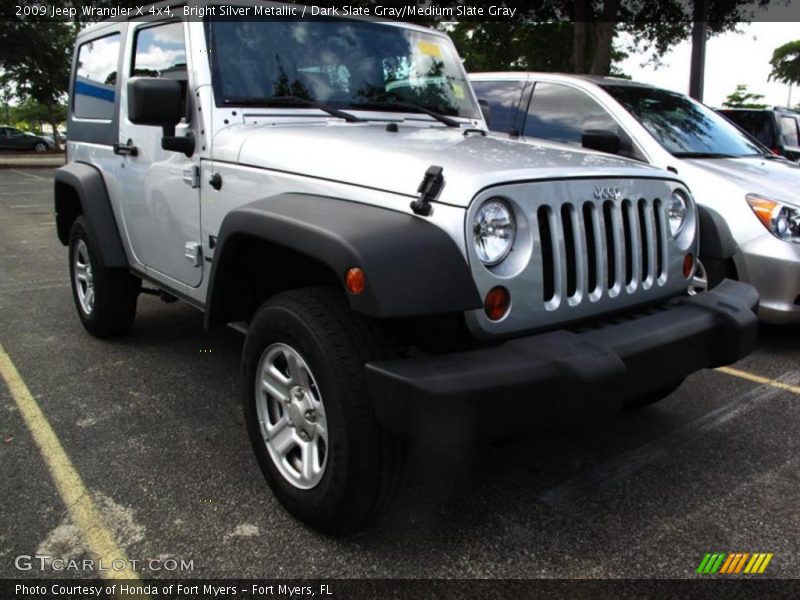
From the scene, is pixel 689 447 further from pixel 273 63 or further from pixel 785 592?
pixel 273 63

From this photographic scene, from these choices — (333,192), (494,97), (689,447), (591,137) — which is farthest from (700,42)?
(333,192)

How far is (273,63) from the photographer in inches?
128

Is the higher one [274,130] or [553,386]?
[274,130]

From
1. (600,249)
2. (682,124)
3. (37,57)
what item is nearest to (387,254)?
(600,249)

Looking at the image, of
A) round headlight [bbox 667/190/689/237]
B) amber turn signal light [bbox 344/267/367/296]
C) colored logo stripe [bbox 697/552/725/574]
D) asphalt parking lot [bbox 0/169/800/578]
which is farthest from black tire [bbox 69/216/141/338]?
colored logo stripe [bbox 697/552/725/574]

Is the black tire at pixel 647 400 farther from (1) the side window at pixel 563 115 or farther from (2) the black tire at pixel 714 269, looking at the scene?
(1) the side window at pixel 563 115

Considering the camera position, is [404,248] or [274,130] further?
[274,130]

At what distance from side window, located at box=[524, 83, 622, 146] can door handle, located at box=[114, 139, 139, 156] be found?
3.17 metres

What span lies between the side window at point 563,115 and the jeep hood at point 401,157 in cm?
248

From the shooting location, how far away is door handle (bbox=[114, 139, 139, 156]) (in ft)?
12.5

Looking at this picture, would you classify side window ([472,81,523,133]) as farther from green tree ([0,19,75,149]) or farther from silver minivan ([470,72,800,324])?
green tree ([0,19,75,149])

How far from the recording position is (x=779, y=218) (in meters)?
4.45

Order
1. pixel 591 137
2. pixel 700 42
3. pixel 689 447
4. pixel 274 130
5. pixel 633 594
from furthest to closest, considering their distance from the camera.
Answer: pixel 700 42, pixel 591 137, pixel 689 447, pixel 274 130, pixel 633 594

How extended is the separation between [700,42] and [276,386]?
10.3 m
